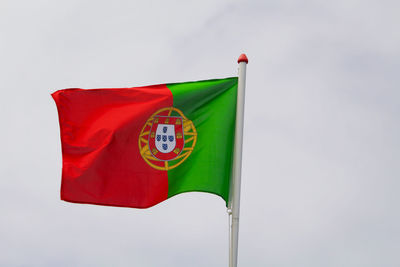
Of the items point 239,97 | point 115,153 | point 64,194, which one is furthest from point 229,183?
point 64,194

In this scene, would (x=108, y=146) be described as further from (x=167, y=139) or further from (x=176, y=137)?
(x=176, y=137)

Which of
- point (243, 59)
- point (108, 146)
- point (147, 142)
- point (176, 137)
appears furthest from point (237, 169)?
point (108, 146)

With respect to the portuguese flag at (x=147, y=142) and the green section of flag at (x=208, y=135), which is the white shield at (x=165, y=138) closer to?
the portuguese flag at (x=147, y=142)

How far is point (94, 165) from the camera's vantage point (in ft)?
39.9

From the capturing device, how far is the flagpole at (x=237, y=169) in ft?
35.7

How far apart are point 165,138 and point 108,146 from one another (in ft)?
4.02

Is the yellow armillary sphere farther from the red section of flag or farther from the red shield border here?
the red section of flag

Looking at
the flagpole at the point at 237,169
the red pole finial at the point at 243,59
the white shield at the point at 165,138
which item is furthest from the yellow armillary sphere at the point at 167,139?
A: the red pole finial at the point at 243,59

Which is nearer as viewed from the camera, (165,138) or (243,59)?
(243,59)

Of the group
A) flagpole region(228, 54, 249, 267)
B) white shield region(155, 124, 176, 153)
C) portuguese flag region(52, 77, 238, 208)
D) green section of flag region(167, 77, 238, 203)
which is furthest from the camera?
white shield region(155, 124, 176, 153)

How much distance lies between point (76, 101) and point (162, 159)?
2.39 meters

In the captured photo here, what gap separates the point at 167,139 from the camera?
12.2m

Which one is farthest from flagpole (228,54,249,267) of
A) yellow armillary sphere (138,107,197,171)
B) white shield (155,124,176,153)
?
white shield (155,124,176,153)

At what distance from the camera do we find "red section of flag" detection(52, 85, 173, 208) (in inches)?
472
